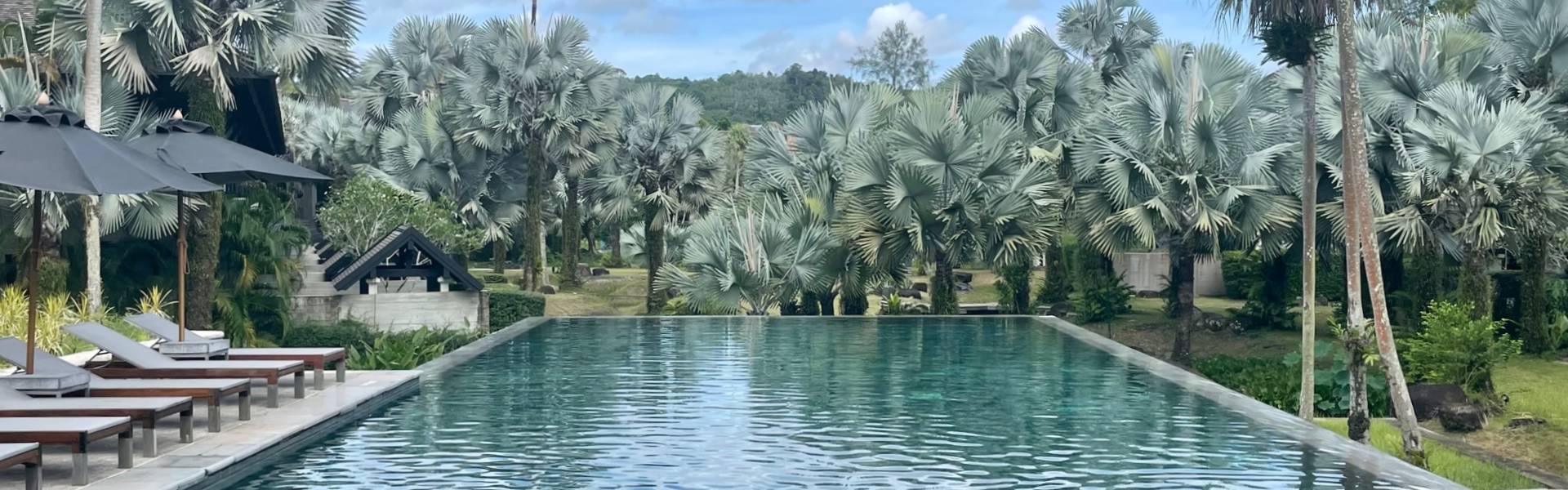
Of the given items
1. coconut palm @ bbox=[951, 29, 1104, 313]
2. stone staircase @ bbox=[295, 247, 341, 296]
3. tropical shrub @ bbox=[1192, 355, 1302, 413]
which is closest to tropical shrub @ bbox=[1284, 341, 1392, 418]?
tropical shrub @ bbox=[1192, 355, 1302, 413]

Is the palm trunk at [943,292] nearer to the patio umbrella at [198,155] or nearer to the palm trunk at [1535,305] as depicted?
the palm trunk at [1535,305]

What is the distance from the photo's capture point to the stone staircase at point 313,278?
27141 mm

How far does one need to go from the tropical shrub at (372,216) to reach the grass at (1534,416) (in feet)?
75.5

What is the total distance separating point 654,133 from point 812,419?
28.6m

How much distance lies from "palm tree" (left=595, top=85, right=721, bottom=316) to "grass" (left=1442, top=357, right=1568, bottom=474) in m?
21.9

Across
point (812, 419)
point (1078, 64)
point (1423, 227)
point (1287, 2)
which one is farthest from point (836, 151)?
point (812, 419)

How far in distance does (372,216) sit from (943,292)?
14.3 m

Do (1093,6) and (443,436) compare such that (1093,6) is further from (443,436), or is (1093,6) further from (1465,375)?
(443,436)

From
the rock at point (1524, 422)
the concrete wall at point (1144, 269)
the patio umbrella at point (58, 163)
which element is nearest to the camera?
the patio umbrella at point (58, 163)

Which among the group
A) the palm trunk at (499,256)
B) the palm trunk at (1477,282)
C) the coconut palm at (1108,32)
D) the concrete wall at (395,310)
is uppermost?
the coconut palm at (1108,32)

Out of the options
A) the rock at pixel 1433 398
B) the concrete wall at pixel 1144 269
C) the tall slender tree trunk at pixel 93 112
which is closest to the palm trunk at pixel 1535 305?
the rock at pixel 1433 398

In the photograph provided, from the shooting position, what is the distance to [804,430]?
10742mm

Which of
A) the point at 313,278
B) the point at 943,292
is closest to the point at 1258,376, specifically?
the point at 943,292

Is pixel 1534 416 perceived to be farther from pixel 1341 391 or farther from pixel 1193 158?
pixel 1193 158
